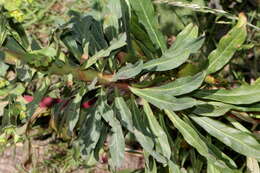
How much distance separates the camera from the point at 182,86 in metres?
1.78

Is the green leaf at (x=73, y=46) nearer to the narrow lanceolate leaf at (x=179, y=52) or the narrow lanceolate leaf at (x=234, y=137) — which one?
the narrow lanceolate leaf at (x=179, y=52)

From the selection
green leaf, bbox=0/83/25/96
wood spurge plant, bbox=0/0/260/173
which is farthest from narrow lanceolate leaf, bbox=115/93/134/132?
green leaf, bbox=0/83/25/96

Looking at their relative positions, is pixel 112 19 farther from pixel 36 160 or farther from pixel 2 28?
pixel 36 160

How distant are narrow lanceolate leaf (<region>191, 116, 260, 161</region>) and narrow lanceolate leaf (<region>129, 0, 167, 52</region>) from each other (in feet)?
→ 1.31

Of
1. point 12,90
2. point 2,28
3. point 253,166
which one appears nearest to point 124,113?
point 12,90

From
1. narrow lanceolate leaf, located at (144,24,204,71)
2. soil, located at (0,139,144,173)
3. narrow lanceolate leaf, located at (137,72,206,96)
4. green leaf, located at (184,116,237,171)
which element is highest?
narrow lanceolate leaf, located at (144,24,204,71)

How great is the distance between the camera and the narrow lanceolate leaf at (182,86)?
1.73 metres

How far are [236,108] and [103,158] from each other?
3.03 feet

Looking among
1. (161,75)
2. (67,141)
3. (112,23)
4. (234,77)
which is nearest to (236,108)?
(161,75)

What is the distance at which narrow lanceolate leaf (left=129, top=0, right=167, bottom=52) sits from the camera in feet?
6.23

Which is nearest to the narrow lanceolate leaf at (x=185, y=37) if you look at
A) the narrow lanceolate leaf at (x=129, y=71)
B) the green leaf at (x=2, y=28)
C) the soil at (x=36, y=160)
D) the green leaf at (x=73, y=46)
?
the narrow lanceolate leaf at (x=129, y=71)

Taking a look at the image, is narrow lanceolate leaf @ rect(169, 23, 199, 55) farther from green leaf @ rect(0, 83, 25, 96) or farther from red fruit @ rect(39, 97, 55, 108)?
red fruit @ rect(39, 97, 55, 108)

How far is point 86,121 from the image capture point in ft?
6.62

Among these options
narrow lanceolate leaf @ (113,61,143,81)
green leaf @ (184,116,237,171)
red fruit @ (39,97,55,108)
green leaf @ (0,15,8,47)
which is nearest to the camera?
green leaf @ (0,15,8,47)
